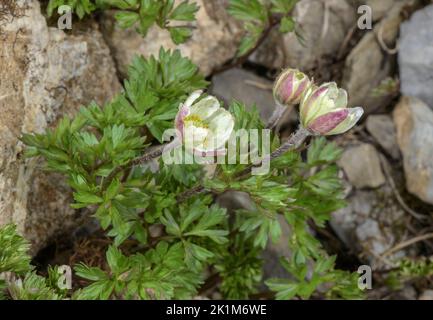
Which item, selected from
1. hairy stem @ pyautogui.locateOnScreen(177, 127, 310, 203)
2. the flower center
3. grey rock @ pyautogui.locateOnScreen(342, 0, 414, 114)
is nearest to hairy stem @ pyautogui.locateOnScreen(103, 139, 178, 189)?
the flower center

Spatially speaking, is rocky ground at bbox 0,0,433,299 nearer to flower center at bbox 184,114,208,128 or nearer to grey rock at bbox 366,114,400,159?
grey rock at bbox 366,114,400,159

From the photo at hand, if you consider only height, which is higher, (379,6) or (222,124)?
(379,6)

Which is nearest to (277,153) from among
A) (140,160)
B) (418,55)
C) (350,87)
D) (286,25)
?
(140,160)

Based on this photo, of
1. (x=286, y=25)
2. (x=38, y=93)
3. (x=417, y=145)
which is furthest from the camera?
(x=417, y=145)

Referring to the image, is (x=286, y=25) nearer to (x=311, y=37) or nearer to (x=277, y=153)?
(x=311, y=37)

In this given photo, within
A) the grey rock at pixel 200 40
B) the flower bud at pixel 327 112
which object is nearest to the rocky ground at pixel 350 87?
the grey rock at pixel 200 40

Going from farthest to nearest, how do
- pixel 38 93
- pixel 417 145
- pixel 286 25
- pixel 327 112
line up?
1. pixel 417 145
2. pixel 286 25
3. pixel 38 93
4. pixel 327 112
